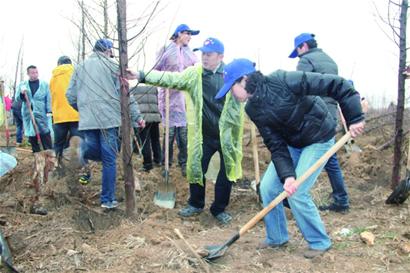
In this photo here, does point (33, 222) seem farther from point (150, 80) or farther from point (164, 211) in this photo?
point (150, 80)

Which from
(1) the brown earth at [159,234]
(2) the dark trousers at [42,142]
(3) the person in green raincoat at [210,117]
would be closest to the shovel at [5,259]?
(1) the brown earth at [159,234]

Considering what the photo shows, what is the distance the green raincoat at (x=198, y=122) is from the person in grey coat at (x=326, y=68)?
0.91m

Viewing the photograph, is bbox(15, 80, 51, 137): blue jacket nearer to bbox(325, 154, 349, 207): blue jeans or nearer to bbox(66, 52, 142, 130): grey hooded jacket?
bbox(66, 52, 142, 130): grey hooded jacket

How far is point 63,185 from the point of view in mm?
6066

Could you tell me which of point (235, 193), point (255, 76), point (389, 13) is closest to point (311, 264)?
point (255, 76)

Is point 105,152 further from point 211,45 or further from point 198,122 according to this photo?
point 211,45

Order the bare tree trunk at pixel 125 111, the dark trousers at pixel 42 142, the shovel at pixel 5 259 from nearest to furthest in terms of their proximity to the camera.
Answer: the shovel at pixel 5 259 → the bare tree trunk at pixel 125 111 → the dark trousers at pixel 42 142

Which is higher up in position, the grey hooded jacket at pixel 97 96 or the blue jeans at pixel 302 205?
the grey hooded jacket at pixel 97 96

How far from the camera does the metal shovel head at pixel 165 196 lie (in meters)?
5.67

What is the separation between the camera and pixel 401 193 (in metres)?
5.20

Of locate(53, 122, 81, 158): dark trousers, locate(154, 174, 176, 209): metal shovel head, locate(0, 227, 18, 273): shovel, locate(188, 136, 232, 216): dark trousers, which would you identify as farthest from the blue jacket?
locate(0, 227, 18, 273): shovel

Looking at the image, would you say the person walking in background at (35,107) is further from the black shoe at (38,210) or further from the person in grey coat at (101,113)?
the person in grey coat at (101,113)

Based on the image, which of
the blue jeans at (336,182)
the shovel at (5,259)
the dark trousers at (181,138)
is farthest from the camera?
the dark trousers at (181,138)

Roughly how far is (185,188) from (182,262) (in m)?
2.68
